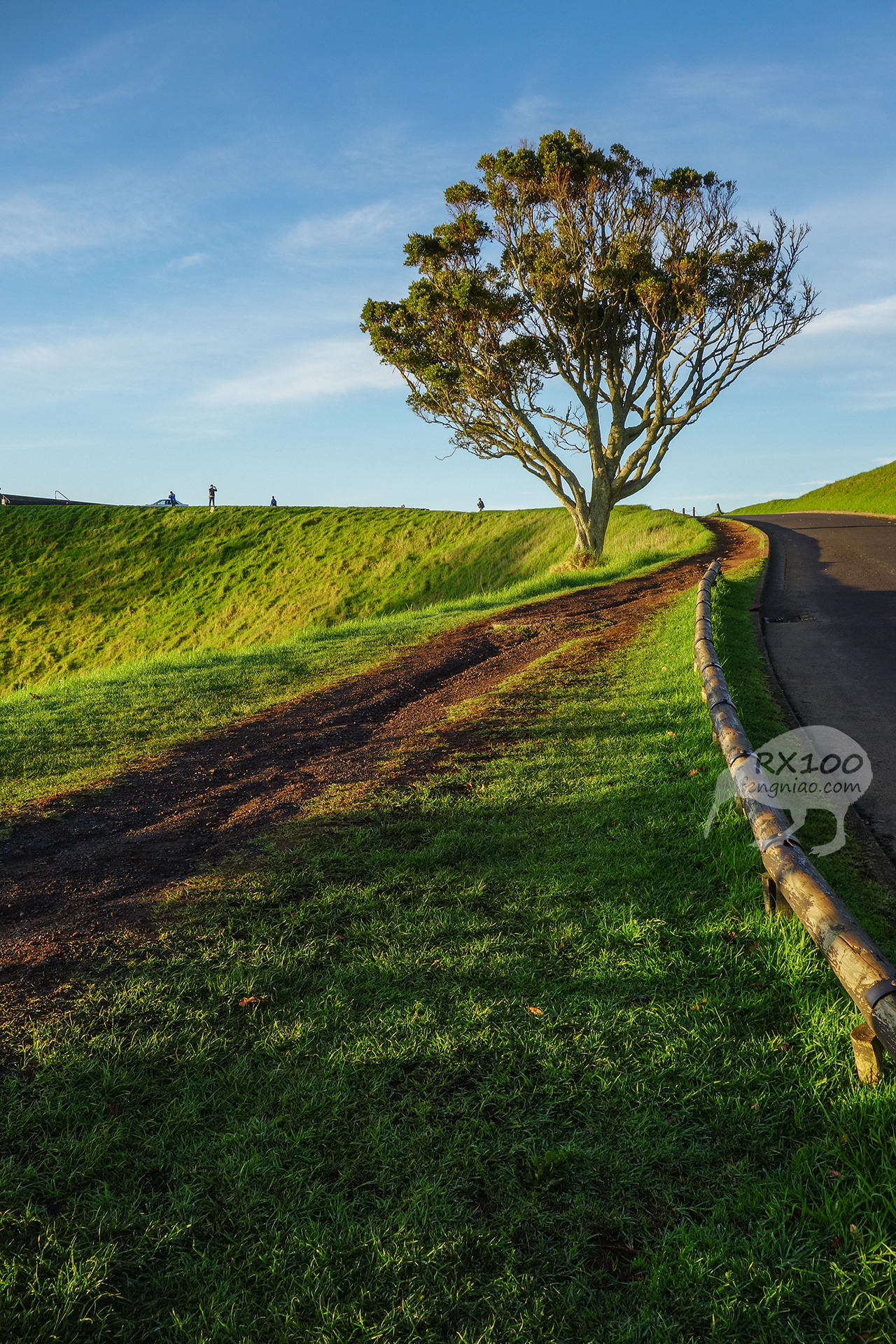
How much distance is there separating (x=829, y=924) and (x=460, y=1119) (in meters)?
1.98

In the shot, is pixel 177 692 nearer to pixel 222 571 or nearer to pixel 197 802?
pixel 197 802

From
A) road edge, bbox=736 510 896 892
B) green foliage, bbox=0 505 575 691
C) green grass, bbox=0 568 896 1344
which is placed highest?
green foliage, bbox=0 505 575 691

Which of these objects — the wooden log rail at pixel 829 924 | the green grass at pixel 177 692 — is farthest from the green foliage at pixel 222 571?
the wooden log rail at pixel 829 924

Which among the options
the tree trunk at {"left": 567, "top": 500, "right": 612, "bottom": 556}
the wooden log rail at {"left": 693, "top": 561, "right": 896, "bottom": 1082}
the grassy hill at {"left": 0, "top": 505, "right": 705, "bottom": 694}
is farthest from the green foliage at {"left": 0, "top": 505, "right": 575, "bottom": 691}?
the wooden log rail at {"left": 693, "top": 561, "right": 896, "bottom": 1082}

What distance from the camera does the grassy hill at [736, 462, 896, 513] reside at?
42969mm

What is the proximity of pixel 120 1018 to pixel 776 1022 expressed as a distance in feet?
10.9

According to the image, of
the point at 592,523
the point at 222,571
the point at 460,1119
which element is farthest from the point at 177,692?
the point at 222,571

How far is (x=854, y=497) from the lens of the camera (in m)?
51.4

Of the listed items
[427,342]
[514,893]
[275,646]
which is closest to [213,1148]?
[514,893]

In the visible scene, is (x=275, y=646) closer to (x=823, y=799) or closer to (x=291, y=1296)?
(x=823, y=799)

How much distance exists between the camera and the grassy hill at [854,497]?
43.0m

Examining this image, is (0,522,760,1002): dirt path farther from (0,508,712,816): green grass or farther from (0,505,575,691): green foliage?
(0,505,575,691): green foliage

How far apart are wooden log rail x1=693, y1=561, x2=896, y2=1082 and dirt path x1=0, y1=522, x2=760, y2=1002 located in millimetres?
3785

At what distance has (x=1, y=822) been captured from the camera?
711 centimetres
